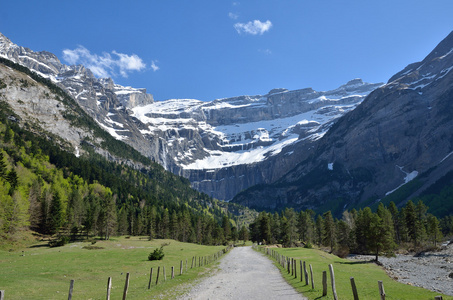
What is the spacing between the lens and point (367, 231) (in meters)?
60.7

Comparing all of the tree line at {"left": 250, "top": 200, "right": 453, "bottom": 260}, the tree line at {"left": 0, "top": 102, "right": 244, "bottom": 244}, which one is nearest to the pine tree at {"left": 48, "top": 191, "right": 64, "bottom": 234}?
the tree line at {"left": 0, "top": 102, "right": 244, "bottom": 244}

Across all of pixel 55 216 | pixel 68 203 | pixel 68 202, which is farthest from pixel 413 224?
pixel 68 202

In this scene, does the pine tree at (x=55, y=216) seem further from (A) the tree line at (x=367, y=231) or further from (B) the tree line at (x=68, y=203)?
(A) the tree line at (x=367, y=231)

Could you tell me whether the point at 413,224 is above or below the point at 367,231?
above

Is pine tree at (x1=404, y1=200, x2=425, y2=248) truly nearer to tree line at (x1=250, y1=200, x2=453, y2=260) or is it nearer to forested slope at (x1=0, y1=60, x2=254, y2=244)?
tree line at (x1=250, y1=200, x2=453, y2=260)

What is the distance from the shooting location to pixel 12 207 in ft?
236

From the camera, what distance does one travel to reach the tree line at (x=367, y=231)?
61281mm

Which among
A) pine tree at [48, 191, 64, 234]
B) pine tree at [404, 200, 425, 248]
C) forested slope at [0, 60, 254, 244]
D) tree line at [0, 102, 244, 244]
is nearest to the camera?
pine tree at [48, 191, 64, 234]

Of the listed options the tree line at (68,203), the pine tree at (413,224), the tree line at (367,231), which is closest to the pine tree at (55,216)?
the tree line at (68,203)

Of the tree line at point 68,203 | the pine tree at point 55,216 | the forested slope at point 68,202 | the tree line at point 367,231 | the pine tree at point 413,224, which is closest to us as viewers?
the tree line at point 367,231

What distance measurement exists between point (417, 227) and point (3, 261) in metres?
106

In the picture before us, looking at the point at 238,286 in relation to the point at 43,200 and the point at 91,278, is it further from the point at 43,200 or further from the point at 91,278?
the point at 43,200

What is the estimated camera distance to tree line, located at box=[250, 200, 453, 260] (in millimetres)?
61281

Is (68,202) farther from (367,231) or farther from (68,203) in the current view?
(367,231)
